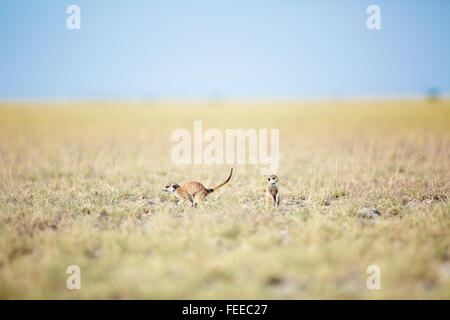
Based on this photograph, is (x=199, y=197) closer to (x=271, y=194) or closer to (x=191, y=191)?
(x=191, y=191)

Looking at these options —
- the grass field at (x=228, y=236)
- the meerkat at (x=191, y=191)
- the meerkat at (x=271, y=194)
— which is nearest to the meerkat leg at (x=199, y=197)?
the meerkat at (x=191, y=191)

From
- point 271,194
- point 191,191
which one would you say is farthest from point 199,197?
point 271,194

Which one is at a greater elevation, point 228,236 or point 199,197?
point 199,197

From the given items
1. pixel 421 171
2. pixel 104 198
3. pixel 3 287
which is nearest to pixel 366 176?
pixel 421 171

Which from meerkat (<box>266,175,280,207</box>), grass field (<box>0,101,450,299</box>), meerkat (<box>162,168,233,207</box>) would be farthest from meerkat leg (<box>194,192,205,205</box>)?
meerkat (<box>266,175,280,207</box>)

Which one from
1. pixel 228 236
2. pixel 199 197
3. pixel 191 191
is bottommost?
pixel 228 236

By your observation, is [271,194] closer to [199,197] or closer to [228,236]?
[199,197]

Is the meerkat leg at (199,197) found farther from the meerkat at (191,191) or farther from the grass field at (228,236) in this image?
the grass field at (228,236)

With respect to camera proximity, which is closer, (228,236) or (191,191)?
(228,236)
